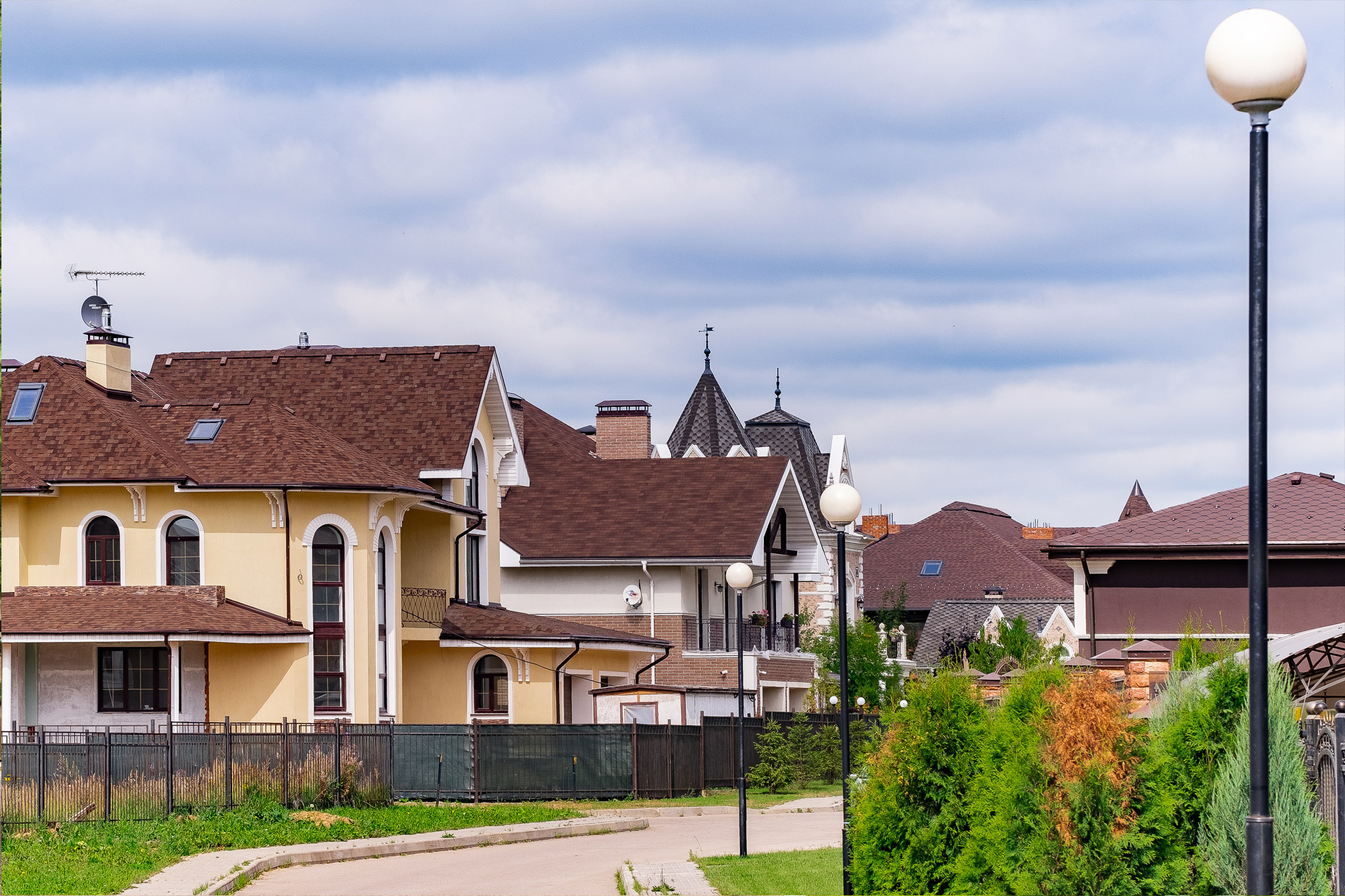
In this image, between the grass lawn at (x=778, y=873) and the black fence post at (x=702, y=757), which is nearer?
the grass lawn at (x=778, y=873)

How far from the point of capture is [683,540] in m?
42.1

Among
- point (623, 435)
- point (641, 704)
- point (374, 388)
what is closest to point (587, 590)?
point (623, 435)

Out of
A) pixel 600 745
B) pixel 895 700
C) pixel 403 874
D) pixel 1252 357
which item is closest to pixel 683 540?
pixel 600 745

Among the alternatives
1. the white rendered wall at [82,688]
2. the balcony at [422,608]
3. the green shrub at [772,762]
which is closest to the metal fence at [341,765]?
the white rendered wall at [82,688]

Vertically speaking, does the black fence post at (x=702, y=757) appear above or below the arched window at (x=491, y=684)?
below

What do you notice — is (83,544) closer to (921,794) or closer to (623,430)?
(623,430)

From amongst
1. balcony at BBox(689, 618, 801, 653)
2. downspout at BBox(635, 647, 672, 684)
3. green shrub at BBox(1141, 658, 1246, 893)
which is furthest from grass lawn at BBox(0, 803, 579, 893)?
balcony at BBox(689, 618, 801, 653)

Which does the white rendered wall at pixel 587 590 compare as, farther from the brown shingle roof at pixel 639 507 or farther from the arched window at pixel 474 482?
the arched window at pixel 474 482

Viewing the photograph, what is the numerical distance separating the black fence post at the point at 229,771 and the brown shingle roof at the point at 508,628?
360 inches

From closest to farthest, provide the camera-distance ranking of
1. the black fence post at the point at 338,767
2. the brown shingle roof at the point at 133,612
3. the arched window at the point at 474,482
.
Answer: the black fence post at the point at 338,767 → the brown shingle roof at the point at 133,612 → the arched window at the point at 474,482

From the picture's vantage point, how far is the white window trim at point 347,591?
31.2 meters

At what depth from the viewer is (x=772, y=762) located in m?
35.9

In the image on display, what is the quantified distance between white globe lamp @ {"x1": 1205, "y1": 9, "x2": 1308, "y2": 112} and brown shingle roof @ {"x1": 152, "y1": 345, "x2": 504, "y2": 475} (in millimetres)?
27729

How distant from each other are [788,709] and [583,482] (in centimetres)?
931
